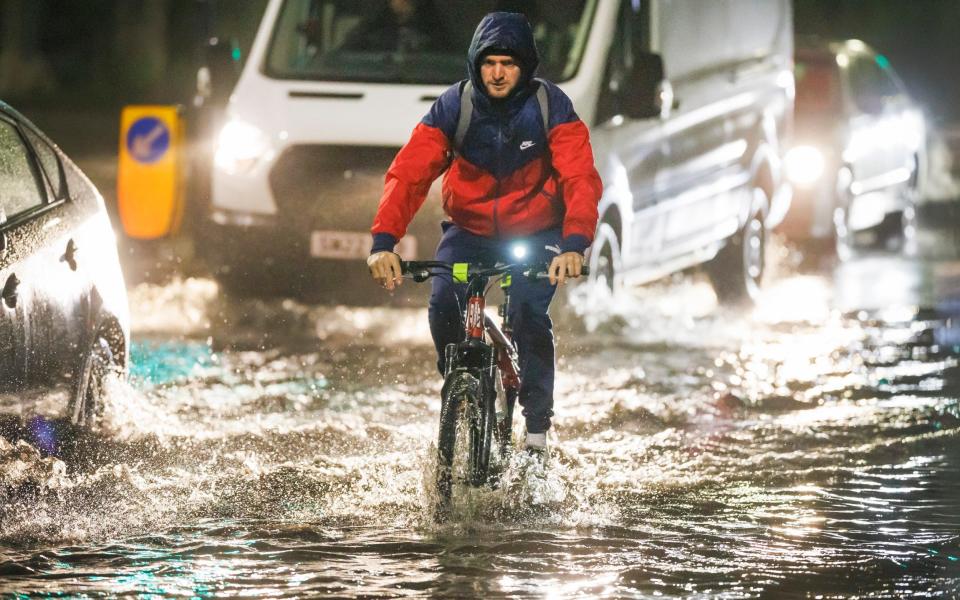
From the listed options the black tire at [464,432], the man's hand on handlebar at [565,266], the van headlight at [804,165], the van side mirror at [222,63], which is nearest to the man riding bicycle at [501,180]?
the man's hand on handlebar at [565,266]

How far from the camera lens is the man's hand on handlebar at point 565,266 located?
6.52 meters

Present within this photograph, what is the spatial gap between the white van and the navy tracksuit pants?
164 inches

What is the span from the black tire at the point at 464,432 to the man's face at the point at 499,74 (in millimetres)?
993

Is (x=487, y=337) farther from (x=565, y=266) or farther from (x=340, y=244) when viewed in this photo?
(x=340, y=244)

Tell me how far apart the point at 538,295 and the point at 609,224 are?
472cm

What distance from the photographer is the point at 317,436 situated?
8539 millimetres

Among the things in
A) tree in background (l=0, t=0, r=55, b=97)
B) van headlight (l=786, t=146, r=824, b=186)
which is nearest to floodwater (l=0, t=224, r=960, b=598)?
van headlight (l=786, t=146, r=824, b=186)

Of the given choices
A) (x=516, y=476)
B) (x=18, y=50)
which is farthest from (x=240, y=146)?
(x=18, y=50)

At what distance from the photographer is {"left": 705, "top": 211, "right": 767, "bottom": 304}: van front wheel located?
1435 centimetres

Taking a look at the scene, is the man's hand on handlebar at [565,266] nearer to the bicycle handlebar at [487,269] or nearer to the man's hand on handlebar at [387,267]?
the bicycle handlebar at [487,269]

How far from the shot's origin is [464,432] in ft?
22.1

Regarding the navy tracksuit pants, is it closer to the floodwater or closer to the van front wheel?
the floodwater

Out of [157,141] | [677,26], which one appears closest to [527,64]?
[677,26]

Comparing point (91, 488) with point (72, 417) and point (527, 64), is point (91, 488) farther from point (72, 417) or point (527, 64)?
point (527, 64)
